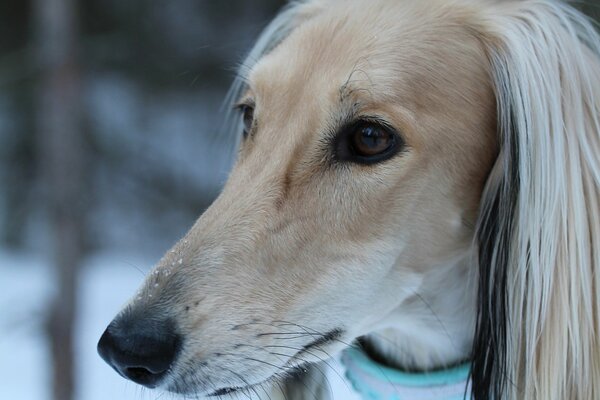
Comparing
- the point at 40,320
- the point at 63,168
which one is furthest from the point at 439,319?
the point at 40,320

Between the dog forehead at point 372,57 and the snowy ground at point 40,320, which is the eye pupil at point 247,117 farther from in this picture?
the snowy ground at point 40,320

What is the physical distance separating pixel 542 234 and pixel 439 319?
0.39 meters

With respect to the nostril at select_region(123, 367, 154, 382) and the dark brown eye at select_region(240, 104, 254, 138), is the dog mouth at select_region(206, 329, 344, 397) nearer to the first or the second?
the nostril at select_region(123, 367, 154, 382)

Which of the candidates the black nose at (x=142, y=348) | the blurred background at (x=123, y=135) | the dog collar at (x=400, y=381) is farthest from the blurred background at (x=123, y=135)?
the black nose at (x=142, y=348)

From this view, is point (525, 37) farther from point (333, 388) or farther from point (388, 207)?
point (333, 388)

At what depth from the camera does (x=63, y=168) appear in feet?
13.9

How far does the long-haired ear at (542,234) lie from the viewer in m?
1.69

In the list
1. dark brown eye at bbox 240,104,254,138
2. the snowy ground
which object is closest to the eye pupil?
dark brown eye at bbox 240,104,254,138

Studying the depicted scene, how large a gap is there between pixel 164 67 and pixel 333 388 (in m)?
4.53

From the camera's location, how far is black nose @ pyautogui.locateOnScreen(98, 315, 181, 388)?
4.99ft

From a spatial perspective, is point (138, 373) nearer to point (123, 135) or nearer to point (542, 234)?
point (542, 234)

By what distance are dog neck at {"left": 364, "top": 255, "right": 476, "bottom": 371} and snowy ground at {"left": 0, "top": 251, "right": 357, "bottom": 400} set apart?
1939mm

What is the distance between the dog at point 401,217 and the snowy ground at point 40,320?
6.96 feet

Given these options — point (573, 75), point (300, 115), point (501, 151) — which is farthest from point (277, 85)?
point (573, 75)
